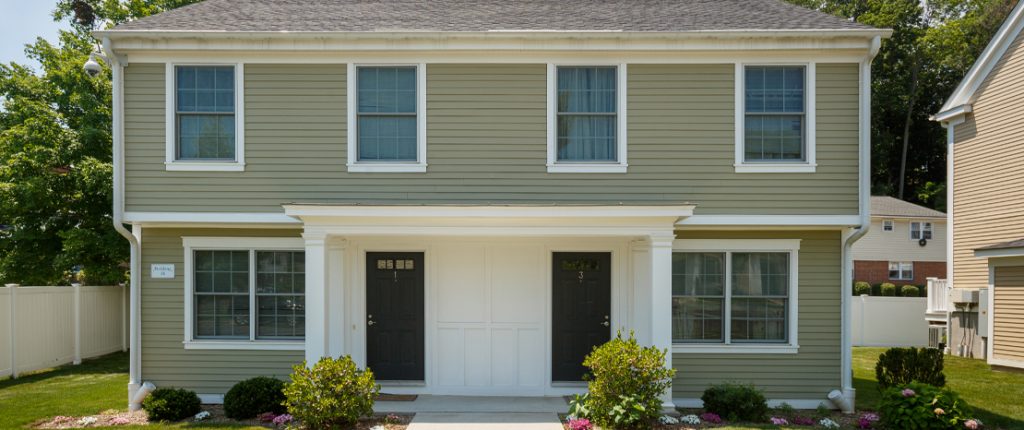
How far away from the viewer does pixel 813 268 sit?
1020 cm

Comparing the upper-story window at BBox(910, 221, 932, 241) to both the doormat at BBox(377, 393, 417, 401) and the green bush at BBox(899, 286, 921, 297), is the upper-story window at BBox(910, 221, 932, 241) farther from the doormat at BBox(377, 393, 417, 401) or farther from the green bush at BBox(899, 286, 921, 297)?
the doormat at BBox(377, 393, 417, 401)

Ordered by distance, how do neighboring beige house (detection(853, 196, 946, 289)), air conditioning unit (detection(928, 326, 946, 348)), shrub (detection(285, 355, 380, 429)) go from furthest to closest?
neighboring beige house (detection(853, 196, 946, 289)) → air conditioning unit (detection(928, 326, 946, 348)) → shrub (detection(285, 355, 380, 429))

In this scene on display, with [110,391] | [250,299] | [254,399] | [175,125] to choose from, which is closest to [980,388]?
[254,399]

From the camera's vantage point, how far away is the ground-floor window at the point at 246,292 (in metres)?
10.2

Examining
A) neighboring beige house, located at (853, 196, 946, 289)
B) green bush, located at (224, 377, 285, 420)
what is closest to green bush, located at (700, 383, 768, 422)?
green bush, located at (224, 377, 285, 420)

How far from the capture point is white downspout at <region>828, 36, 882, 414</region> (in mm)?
9766

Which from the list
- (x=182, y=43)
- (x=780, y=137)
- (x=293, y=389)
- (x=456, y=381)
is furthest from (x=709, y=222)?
(x=182, y=43)

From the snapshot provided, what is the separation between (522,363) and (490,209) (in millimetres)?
2817

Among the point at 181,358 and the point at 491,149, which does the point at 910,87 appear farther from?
the point at 181,358

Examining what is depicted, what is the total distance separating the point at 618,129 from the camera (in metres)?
10.0

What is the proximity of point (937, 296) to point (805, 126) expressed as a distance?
11.1 metres

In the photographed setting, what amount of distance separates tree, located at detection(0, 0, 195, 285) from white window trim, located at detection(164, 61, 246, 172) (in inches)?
253

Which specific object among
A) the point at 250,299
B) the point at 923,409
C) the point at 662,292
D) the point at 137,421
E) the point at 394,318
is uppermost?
the point at 662,292

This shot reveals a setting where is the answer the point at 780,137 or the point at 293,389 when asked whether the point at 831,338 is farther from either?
the point at 293,389
